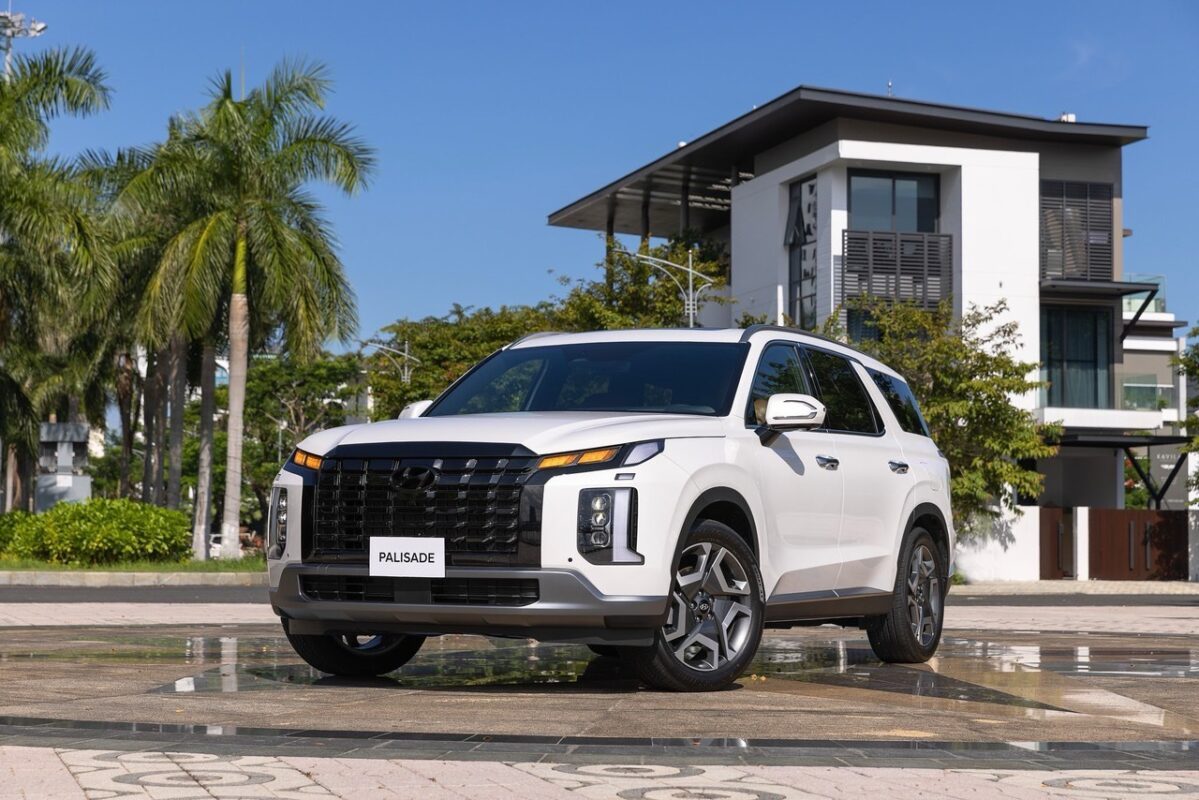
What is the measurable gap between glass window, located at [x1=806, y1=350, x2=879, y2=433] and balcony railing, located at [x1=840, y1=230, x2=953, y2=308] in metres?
34.7

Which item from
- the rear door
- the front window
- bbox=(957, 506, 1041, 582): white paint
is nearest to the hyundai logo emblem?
the rear door

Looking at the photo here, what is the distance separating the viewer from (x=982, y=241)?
45688 mm

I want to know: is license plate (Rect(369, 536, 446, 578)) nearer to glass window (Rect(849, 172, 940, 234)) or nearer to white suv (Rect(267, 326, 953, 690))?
white suv (Rect(267, 326, 953, 690))

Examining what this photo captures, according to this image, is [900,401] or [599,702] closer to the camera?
[599,702]

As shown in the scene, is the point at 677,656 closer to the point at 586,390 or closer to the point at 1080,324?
the point at 586,390

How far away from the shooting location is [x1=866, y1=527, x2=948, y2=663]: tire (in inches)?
404

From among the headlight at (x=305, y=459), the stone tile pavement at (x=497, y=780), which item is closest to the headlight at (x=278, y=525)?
the headlight at (x=305, y=459)

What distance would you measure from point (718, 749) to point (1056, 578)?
36.4 meters

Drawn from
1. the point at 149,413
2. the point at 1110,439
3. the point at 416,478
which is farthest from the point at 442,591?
the point at 149,413

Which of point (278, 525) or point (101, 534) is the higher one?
point (278, 525)

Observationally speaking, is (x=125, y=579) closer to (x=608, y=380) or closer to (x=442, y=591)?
(x=608, y=380)

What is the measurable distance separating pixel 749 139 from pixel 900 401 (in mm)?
39946

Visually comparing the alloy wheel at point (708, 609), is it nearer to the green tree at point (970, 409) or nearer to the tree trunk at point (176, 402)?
the green tree at point (970, 409)

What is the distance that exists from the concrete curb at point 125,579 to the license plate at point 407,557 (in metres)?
21.3
